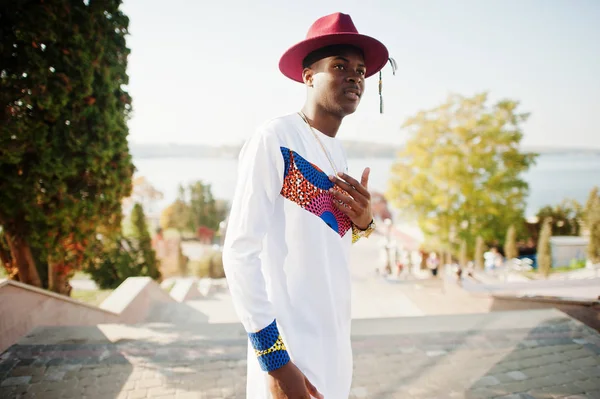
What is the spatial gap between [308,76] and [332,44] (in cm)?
17

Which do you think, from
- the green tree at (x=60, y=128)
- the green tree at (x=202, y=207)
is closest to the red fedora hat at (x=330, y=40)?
the green tree at (x=60, y=128)

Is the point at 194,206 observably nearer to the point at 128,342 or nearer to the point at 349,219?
the point at 128,342

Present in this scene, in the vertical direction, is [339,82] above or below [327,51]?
below

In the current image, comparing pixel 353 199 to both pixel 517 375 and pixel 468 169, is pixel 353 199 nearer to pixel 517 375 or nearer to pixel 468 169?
pixel 517 375

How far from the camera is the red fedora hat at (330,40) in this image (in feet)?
5.00

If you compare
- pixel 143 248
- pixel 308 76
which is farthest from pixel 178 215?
pixel 308 76

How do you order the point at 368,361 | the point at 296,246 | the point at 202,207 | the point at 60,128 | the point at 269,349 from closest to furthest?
the point at 269,349 < the point at 296,246 < the point at 368,361 < the point at 60,128 < the point at 202,207

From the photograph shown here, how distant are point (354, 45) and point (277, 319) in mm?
1197

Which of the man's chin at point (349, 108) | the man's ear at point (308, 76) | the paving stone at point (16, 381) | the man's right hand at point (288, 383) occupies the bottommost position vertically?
the paving stone at point (16, 381)

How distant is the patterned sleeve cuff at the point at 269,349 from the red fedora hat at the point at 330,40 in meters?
1.16

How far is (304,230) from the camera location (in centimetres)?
139

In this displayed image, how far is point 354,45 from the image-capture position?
159 centimetres

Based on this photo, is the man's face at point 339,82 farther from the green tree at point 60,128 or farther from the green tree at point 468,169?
the green tree at point 468,169

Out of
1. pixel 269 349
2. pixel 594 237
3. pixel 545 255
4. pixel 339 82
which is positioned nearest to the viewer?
pixel 269 349
